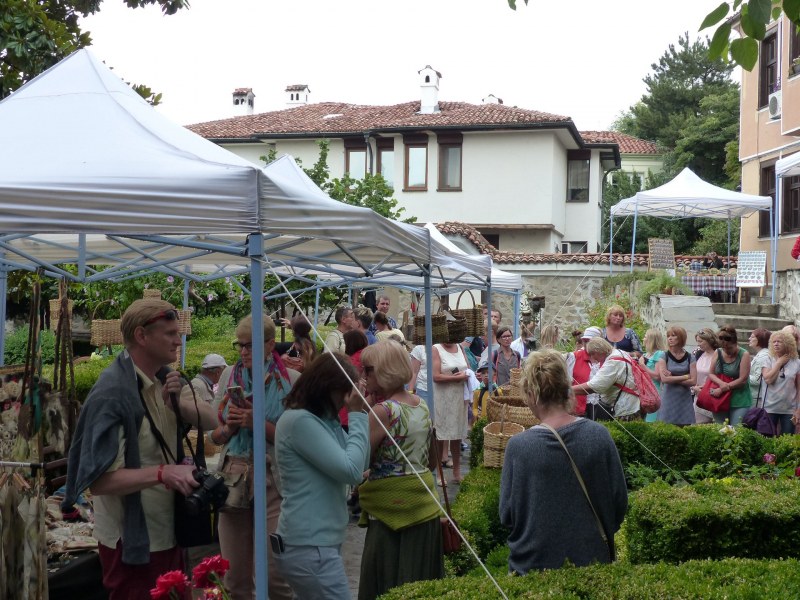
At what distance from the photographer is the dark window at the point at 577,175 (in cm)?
3512

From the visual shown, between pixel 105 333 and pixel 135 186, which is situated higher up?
pixel 135 186

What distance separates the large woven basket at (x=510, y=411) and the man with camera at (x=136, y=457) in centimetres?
480

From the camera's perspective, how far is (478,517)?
256 inches

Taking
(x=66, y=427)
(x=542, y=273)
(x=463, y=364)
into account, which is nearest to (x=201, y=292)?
(x=542, y=273)

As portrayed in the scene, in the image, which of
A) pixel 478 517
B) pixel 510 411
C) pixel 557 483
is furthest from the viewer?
pixel 510 411

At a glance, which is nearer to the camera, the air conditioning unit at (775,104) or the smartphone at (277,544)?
the smartphone at (277,544)

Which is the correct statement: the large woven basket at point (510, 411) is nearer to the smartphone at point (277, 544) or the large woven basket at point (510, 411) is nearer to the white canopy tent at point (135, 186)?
the white canopy tent at point (135, 186)

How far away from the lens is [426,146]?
33.2 m

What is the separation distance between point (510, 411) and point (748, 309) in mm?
11289

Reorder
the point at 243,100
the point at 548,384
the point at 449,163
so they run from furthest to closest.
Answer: the point at 243,100, the point at 449,163, the point at 548,384

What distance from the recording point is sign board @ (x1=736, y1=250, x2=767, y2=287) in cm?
1873

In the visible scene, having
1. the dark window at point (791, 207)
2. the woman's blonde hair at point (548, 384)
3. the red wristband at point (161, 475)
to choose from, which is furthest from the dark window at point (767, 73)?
the red wristband at point (161, 475)

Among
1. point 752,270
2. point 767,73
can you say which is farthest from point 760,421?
point 767,73

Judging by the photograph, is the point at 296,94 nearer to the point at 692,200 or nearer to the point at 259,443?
the point at 692,200
